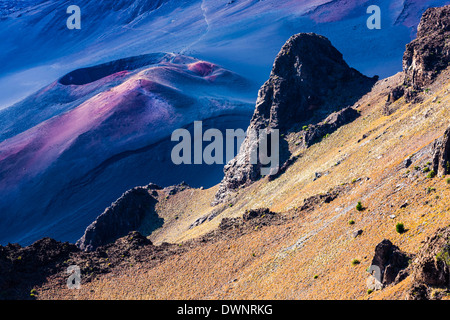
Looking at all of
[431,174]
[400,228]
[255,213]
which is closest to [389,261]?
[400,228]

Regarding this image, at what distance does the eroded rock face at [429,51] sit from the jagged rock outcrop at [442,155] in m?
26.8

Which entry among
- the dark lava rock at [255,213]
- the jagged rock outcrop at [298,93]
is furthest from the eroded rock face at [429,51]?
the dark lava rock at [255,213]


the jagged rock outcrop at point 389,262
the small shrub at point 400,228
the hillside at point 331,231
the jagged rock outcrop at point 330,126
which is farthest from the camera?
the jagged rock outcrop at point 330,126

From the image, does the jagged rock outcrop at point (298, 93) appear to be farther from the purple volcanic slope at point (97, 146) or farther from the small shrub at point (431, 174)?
the purple volcanic slope at point (97, 146)

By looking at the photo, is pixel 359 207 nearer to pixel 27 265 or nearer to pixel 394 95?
pixel 394 95

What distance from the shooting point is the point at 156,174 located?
491ft

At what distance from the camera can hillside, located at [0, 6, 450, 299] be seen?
98.9 feet

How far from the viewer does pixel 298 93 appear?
77.2m

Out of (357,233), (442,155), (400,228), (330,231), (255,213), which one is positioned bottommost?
(255,213)

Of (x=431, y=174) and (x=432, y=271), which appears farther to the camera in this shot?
(x=431, y=174)

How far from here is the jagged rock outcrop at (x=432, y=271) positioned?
74.5ft

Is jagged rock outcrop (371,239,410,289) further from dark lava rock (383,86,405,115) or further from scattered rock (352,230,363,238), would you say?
dark lava rock (383,86,405,115)

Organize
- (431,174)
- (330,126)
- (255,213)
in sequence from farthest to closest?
(330,126) < (255,213) < (431,174)

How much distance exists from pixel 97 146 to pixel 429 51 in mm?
119486
